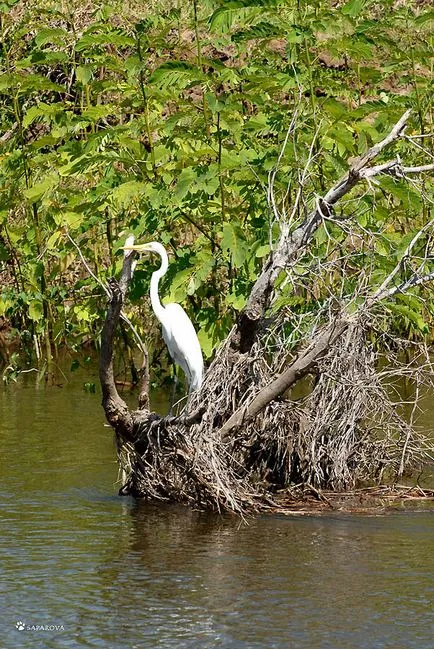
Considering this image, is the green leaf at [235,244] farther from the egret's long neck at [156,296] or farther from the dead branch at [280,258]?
the dead branch at [280,258]

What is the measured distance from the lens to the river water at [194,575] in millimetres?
6125

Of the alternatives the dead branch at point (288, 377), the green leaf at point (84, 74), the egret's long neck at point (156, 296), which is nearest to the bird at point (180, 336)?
the egret's long neck at point (156, 296)

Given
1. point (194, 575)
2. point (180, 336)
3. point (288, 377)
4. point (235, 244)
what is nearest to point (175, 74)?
point (235, 244)

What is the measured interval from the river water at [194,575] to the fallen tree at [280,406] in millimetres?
280

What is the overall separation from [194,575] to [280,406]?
2.04m

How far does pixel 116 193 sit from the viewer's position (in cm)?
1034

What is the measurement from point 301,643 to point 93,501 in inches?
120

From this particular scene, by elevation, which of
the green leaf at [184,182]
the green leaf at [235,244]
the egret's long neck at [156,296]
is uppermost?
the green leaf at [184,182]

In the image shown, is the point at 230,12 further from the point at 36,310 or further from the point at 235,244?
the point at 36,310

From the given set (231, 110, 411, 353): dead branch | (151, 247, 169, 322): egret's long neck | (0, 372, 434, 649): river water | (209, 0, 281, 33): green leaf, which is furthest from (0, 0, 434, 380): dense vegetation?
(0, 372, 434, 649): river water

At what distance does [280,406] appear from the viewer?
8852 mm

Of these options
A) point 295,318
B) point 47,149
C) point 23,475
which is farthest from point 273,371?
point 47,149

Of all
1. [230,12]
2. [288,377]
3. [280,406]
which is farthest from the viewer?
[280,406]

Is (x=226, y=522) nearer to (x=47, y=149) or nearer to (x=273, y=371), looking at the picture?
(x=273, y=371)
